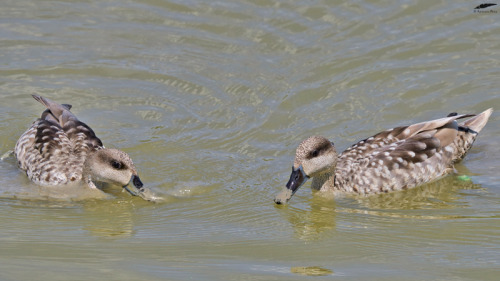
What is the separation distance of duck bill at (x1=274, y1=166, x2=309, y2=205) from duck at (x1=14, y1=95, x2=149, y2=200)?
1.61 metres

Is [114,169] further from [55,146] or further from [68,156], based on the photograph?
[55,146]

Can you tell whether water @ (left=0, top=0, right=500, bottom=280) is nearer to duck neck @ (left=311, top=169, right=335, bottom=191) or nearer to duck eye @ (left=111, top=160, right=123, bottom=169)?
duck neck @ (left=311, top=169, right=335, bottom=191)

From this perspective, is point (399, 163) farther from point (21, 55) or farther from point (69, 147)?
point (21, 55)

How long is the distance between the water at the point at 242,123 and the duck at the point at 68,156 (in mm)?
256

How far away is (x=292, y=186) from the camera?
34.2ft

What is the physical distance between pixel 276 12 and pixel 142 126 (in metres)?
4.36

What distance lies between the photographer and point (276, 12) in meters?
16.4

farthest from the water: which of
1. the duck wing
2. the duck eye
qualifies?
the duck eye

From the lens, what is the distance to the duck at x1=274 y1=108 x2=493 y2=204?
1109cm

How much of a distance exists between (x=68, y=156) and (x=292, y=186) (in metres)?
3.15

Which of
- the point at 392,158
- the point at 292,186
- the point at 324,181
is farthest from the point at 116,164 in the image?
the point at 392,158

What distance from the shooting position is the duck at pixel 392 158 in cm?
1109

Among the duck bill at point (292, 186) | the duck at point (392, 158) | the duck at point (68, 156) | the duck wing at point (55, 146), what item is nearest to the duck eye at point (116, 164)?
the duck at point (68, 156)

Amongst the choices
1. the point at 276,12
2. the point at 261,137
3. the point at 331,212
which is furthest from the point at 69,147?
the point at 276,12
